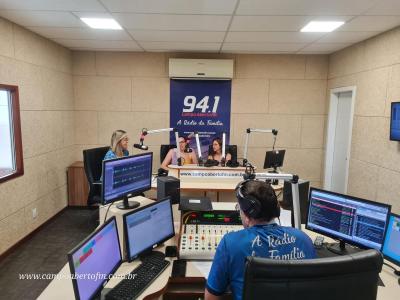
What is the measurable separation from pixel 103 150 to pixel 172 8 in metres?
2.25

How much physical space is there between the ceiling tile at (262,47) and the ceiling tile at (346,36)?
468mm

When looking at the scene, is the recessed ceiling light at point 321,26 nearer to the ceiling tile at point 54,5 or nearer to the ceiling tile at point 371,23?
the ceiling tile at point 371,23

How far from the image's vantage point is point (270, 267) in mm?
939

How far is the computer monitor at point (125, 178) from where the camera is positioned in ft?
6.54

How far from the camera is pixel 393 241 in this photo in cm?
169

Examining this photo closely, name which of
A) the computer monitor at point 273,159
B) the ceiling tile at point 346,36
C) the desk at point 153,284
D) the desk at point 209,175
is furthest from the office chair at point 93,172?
the ceiling tile at point 346,36

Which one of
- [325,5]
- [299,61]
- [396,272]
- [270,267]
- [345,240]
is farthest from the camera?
[299,61]

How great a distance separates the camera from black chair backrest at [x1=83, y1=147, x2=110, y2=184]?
12.8ft

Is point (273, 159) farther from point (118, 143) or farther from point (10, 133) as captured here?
point (10, 133)

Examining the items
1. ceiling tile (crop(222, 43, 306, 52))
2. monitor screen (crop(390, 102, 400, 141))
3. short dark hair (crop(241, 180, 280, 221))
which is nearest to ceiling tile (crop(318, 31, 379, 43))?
ceiling tile (crop(222, 43, 306, 52))

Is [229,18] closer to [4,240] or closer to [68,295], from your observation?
[68,295]

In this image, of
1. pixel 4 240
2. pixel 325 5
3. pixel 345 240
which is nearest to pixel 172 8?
pixel 325 5

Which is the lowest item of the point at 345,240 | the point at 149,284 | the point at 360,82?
the point at 149,284

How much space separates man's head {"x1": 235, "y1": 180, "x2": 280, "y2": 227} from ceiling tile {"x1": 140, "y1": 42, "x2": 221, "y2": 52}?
3529 millimetres
